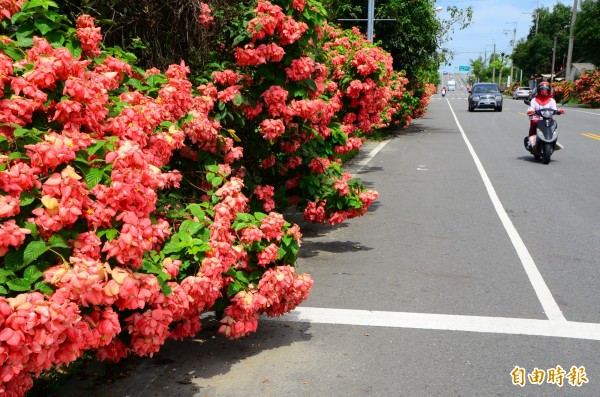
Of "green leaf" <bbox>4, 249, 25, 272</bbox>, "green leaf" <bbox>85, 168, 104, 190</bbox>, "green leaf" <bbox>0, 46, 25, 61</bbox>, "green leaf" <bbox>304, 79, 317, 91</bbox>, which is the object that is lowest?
"green leaf" <bbox>4, 249, 25, 272</bbox>

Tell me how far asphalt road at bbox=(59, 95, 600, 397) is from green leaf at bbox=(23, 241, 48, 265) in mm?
1483

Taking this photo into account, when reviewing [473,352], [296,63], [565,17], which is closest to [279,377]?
[473,352]

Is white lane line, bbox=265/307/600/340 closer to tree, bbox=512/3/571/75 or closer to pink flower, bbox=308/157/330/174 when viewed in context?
pink flower, bbox=308/157/330/174

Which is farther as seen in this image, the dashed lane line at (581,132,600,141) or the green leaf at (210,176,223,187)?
the dashed lane line at (581,132,600,141)

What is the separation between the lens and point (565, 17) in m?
102

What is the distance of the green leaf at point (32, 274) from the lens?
9.76 feet

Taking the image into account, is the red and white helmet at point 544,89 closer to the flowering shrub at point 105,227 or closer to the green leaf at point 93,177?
the flowering shrub at point 105,227

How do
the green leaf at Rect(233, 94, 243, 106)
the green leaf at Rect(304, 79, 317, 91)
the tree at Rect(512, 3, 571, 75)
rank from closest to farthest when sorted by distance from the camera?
the green leaf at Rect(233, 94, 243, 106) < the green leaf at Rect(304, 79, 317, 91) < the tree at Rect(512, 3, 571, 75)

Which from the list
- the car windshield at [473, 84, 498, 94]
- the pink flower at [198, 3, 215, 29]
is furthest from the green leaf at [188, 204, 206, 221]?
the car windshield at [473, 84, 498, 94]

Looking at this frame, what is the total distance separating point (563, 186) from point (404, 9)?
12858mm

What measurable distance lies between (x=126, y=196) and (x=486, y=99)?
42.5 metres

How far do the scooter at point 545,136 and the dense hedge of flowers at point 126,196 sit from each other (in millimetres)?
10323

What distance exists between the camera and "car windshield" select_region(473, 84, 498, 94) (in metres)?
43.7

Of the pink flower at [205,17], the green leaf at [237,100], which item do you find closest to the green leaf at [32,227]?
the green leaf at [237,100]
